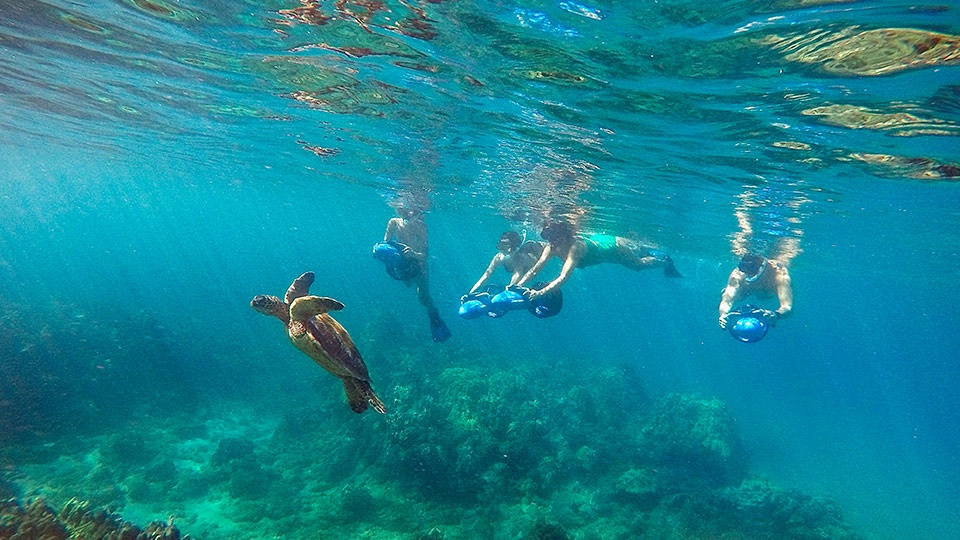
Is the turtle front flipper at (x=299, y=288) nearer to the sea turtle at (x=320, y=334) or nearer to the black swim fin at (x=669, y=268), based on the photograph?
the sea turtle at (x=320, y=334)

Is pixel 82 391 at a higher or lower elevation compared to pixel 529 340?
higher

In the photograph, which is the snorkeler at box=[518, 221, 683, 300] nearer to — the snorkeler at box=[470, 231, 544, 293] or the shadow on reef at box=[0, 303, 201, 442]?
the snorkeler at box=[470, 231, 544, 293]

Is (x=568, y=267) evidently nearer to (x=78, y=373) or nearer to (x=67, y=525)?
(x=67, y=525)

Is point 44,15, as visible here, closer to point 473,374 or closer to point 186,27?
point 186,27

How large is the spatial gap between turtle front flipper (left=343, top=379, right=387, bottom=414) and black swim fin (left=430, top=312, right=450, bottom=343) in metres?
8.05

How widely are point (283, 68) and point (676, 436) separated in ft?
64.2

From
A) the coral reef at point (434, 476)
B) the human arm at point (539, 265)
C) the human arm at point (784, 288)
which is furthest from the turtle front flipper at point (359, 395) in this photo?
the human arm at point (784, 288)

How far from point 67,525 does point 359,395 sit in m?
6.92

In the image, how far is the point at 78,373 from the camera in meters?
17.0

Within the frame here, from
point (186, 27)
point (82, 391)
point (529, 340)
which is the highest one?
point (186, 27)

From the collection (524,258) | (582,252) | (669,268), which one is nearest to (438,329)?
(524,258)

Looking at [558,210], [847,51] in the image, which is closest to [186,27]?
[847,51]

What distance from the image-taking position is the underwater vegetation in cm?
1116

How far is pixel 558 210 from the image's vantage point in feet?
81.9
